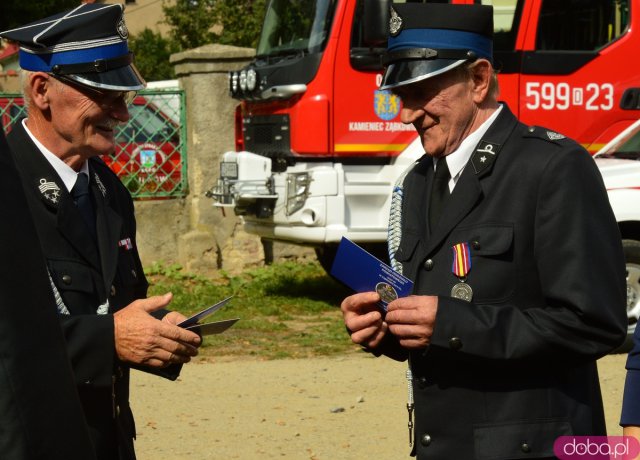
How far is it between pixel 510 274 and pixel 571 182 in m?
0.28

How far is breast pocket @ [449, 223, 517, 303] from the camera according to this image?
9.74 feet

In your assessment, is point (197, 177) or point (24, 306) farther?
point (197, 177)

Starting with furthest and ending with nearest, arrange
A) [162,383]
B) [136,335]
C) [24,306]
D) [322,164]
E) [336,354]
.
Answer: [322,164] → [336,354] → [162,383] → [136,335] → [24,306]

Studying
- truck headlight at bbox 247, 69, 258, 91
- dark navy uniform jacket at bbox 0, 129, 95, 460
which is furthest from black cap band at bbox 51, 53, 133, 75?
truck headlight at bbox 247, 69, 258, 91

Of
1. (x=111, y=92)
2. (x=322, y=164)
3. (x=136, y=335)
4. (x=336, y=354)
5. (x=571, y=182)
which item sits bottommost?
(x=336, y=354)

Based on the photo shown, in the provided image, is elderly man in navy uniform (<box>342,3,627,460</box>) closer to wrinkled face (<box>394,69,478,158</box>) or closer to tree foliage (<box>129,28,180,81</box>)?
wrinkled face (<box>394,69,478,158</box>)

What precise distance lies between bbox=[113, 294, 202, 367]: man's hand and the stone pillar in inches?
350

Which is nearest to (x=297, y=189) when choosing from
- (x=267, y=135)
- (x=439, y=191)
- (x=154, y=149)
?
(x=267, y=135)

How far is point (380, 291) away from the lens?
122 inches

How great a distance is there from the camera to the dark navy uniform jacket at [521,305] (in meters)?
2.88

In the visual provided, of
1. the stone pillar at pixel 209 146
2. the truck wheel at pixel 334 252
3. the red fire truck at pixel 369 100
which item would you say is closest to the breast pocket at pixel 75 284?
the red fire truck at pixel 369 100

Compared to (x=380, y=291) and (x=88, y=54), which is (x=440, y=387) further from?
(x=88, y=54)

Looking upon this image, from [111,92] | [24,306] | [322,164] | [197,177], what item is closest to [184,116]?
[197,177]

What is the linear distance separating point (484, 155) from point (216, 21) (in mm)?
23442
